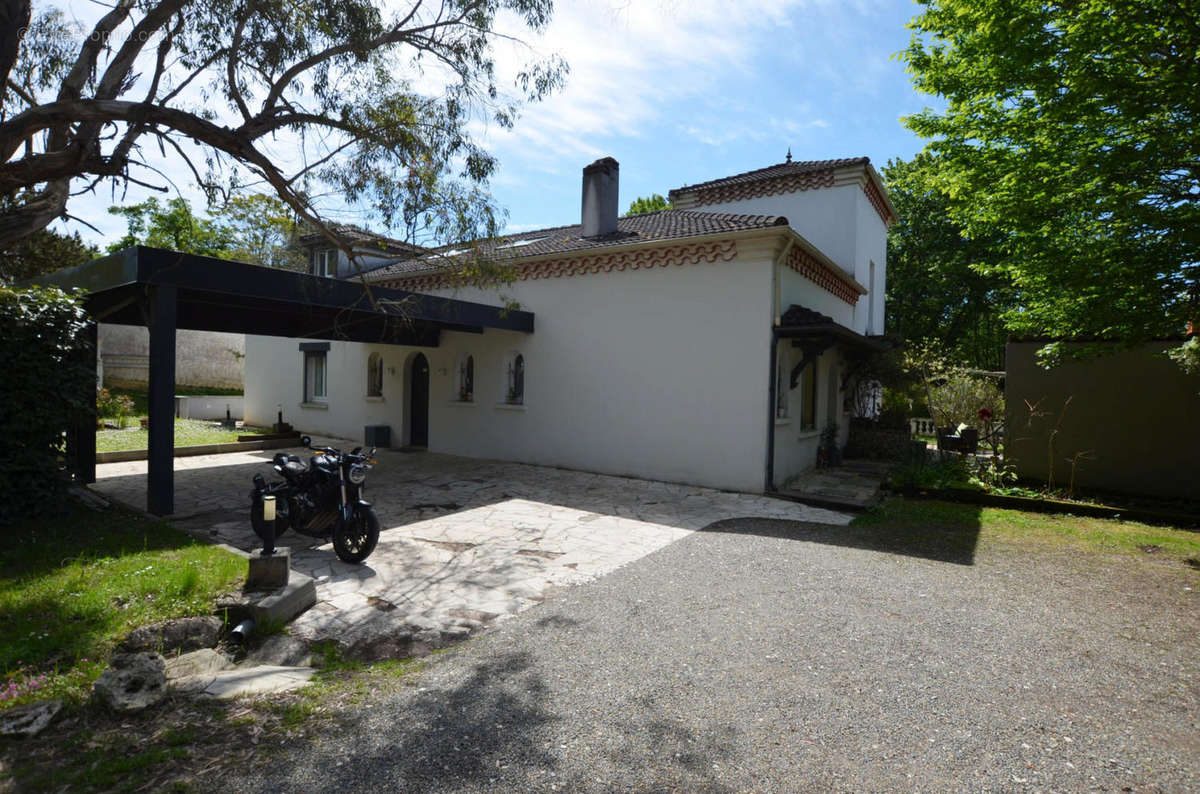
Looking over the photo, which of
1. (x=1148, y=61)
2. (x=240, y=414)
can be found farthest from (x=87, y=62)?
(x=240, y=414)

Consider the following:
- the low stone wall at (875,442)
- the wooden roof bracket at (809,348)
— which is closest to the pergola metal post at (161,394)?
the wooden roof bracket at (809,348)

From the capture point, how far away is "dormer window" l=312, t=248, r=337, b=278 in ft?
53.7

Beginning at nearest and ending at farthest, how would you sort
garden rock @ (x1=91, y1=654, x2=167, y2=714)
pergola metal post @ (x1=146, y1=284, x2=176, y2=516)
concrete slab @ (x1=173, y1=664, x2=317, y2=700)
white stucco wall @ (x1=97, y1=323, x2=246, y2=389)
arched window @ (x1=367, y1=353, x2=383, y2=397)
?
garden rock @ (x1=91, y1=654, x2=167, y2=714) < concrete slab @ (x1=173, y1=664, x2=317, y2=700) < pergola metal post @ (x1=146, y1=284, x2=176, y2=516) < arched window @ (x1=367, y1=353, x2=383, y2=397) < white stucco wall @ (x1=97, y1=323, x2=246, y2=389)

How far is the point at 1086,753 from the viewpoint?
2.79 meters

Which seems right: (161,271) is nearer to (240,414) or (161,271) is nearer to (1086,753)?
(1086,753)

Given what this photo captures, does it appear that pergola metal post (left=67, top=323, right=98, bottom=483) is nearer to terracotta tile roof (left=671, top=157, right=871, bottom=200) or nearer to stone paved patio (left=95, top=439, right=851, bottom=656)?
stone paved patio (left=95, top=439, right=851, bottom=656)

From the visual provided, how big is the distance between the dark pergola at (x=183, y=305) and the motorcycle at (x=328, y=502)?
1577mm

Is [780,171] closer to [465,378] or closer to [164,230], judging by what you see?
[465,378]

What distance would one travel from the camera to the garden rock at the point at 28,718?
2.67 metres

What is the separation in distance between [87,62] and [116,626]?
19.0 ft

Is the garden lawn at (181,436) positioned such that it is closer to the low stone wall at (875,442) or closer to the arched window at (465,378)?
the arched window at (465,378)

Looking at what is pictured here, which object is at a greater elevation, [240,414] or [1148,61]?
[1148,61]

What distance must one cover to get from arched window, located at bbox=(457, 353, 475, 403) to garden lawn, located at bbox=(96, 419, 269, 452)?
5435 mm

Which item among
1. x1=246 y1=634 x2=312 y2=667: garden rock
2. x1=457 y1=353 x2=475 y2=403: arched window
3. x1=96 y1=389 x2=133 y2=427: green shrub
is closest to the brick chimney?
x1=457 y1=353 x2=475 y2=403: arched window
